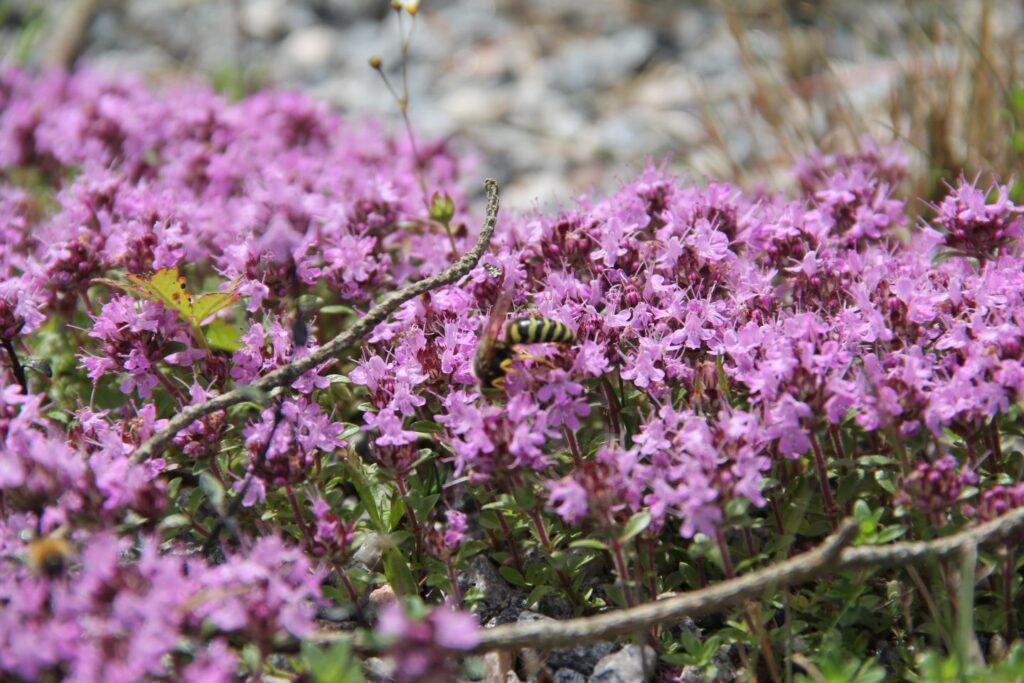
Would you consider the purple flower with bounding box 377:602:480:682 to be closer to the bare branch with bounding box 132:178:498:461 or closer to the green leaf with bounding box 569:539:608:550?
the green leaf with bounding box 569:539:608:550

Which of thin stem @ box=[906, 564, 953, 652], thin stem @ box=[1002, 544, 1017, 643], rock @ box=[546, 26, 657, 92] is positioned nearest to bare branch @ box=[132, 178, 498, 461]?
thin stem @ box=[906, 564, 953, 652]

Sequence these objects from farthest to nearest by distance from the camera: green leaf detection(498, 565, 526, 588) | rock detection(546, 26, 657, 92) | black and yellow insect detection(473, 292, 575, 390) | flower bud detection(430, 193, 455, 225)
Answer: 1. rock detection(546, 26, 657, 92)
2. flower bud detection(430, 193, 455, 225)
3. green leaf detection(498, 565, 526, 588)
4. black and yellow insect detection(473, 292, 575, 390)

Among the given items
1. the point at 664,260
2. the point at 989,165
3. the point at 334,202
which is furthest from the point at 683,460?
the point at 989,165

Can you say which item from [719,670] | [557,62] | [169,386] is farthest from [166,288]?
[557,62]

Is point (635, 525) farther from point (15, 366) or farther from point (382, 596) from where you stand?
point (15, 366)

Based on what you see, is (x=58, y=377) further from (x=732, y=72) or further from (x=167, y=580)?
(x=732, y=72)
